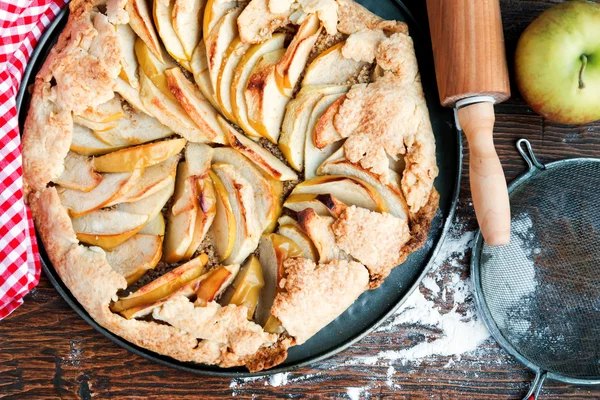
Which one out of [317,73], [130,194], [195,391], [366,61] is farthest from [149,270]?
[366,61]

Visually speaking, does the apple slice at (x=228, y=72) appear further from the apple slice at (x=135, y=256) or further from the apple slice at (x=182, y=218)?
the apple slice at (x=135, y=256)

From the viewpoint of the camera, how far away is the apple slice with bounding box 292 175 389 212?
2.29 meters

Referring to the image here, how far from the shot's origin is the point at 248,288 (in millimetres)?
2305

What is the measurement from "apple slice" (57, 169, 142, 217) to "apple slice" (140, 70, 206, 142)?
0.76 ft

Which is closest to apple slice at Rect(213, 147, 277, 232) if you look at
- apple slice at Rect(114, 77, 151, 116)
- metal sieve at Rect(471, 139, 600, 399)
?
apple slice at Rect(114, 77, 151, 116)

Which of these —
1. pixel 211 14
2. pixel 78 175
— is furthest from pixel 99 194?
pixel 211 14

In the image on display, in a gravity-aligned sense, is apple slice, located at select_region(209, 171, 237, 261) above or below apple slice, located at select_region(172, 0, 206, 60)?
below

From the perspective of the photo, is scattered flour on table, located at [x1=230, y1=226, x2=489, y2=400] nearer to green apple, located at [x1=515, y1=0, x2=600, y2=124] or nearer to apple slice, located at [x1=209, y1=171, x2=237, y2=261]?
green apple, located at [x1=515, y1=0, x2=600, y2=124]

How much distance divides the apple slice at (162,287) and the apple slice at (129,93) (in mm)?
635

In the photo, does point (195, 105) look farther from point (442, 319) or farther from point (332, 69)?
point (442, 319)

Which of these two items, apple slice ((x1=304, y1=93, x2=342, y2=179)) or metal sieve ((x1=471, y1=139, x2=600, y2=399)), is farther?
metal sieve ((x1=471, y1=139, x2=600, y2=399))

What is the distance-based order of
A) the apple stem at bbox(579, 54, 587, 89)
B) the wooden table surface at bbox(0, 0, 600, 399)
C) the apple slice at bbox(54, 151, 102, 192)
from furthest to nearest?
the wooden table surface at bbox(0, 0, 600, 399)
the apple stem at bbox(579, 54, 587, 89)
the apple slice at bbox(54, 151, 102, 192)

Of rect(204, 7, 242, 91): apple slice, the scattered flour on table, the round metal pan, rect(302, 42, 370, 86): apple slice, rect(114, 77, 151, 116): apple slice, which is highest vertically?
rect(204, 7, 242, 91): apple slice

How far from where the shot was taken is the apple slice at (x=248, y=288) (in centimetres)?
229
